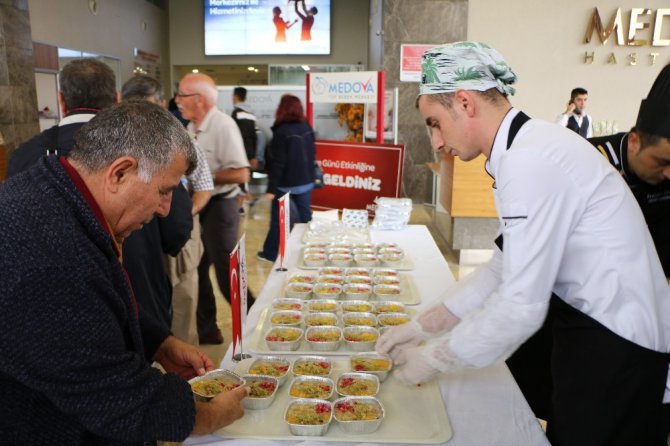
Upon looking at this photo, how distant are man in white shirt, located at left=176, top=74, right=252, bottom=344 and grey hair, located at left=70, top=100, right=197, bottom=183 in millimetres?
2259

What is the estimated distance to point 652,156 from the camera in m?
1.59

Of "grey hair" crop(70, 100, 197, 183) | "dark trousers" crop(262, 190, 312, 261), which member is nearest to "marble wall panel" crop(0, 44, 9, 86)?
"dark trousers" crop(262, 190, 312, 261)

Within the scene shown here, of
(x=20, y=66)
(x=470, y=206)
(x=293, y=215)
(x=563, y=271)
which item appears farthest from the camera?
(x=20, y=66)

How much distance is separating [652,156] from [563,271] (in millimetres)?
618

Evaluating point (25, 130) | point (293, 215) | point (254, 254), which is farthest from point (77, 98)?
point (25, 130)

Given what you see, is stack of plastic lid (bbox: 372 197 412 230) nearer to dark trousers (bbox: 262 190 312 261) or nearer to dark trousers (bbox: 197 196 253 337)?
dark trousers (bbox: 197 196 253 337)

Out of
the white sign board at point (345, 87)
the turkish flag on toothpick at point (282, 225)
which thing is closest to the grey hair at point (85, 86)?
the turkish flag on toothpick at point (282, 225)

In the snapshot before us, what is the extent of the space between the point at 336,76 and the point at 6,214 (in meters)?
3.61

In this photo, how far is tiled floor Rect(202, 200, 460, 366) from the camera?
3.54m

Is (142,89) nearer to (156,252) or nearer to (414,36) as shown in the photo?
(156,252)

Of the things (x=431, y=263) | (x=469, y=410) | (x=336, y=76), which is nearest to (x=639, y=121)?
(x=469, y=410)

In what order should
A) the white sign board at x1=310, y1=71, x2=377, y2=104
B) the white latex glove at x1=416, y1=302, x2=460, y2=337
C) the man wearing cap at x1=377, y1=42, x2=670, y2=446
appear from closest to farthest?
1. the man wearing cap at x1=377, y1=42, x2=670, y2=446
2. the white latex glove at x1=416, y1=302, x2=460, y2=337
3. the white sign board at x1=310, y1=71, x2=377, y2=104

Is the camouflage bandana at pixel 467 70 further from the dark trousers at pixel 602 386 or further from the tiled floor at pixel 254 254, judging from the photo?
the tiled floor at pixel 254 254

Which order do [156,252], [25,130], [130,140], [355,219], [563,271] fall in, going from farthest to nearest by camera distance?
[25,130]
[355,219]
[156,252]
[563,271]
[130,140]
